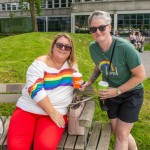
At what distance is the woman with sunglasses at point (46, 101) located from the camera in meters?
3.58

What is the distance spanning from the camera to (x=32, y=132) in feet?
12.1

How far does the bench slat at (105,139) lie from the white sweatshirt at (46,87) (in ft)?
1.78

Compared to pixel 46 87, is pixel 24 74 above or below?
below

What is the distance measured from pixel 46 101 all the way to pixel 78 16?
40.6m

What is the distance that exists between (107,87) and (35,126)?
3.03 feet

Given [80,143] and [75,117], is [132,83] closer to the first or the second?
[75,117]

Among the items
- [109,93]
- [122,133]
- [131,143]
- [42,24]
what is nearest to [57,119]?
[109,93]

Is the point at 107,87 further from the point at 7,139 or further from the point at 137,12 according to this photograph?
the point at 137,12

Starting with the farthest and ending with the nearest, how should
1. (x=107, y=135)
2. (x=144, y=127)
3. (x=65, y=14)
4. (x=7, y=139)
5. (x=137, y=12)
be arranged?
(x=65, y=14) < (x=137, y=12) < (x=144, y=127) < (x=107, y=135) < (x=7, y=139)

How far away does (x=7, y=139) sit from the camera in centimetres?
369

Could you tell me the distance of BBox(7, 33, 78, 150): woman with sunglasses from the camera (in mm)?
3580

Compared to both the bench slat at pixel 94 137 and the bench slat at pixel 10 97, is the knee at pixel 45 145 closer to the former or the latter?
the bench slat at pixel 94 137

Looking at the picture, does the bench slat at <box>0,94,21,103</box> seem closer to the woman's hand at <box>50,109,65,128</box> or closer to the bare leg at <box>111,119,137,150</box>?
the woman's hand at <box>50,109,65,128</box>

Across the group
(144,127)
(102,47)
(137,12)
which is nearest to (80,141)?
(102,47)
